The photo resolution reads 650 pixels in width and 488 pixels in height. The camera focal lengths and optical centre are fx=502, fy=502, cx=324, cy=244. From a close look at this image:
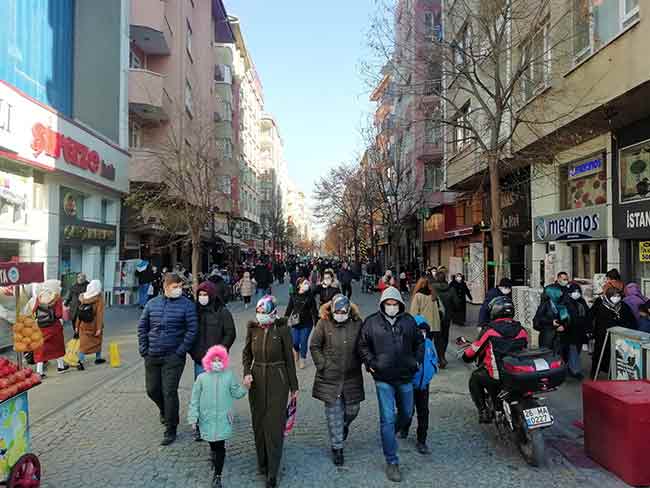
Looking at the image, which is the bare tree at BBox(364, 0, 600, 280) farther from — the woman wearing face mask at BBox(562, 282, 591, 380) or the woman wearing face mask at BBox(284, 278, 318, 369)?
the woman wearing face mask at BBox(284, 278, 318, 369)

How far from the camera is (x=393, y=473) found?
4.50 m

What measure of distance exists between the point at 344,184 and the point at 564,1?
2684cm

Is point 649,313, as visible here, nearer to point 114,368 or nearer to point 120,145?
point 114,368

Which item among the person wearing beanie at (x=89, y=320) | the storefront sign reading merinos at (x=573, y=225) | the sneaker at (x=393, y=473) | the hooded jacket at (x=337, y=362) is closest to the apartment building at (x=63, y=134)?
the person wearing beanie at (x=89, y=320)

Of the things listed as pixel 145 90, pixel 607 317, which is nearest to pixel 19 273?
pixel 607 317

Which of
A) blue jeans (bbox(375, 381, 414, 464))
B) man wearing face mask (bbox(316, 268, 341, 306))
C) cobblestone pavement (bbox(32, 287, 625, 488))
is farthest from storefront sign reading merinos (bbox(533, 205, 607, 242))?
blue jeans (bbox(375, 381, 414, 464))

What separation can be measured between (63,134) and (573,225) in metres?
14.9

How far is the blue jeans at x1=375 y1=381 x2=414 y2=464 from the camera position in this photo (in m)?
4.57

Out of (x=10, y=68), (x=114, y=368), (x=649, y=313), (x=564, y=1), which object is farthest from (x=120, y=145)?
(x=649, y=313)

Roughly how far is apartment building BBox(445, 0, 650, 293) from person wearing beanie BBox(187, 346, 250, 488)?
843 centimetres

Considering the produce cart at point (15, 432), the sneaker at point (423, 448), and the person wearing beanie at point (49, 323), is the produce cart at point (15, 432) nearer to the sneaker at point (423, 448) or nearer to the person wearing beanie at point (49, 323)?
the sneaker at point (423, 448)

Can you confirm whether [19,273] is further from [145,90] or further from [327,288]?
[145,90]

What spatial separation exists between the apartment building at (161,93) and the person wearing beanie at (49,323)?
13156mm

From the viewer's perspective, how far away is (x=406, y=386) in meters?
4.75
